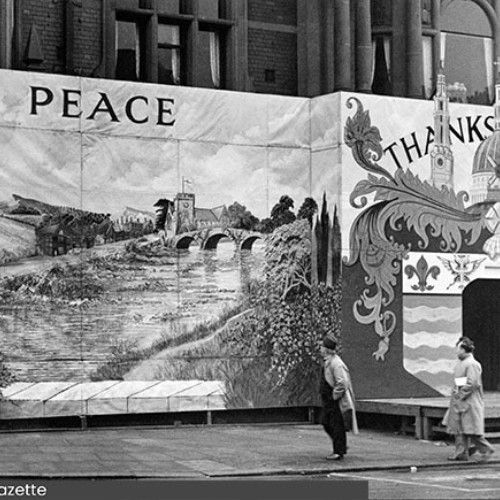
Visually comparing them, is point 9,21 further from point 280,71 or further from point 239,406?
point 239,406

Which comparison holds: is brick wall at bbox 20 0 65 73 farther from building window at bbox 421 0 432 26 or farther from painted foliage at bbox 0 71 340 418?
building window at bbox 421 0 432 26

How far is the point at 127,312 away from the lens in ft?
81.1

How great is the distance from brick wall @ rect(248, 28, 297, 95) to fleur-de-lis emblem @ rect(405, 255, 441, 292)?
4.08 metres

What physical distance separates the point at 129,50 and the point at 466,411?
963 cm

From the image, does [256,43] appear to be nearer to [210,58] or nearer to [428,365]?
[210,58]

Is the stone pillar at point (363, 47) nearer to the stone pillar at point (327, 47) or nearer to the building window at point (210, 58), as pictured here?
the stone pillar at point (327, 47)

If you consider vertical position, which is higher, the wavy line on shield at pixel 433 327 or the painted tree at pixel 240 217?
the painted tree at pixel 240 217

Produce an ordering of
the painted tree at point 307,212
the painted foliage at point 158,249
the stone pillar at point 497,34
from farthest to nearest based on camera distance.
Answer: the stone pillar at point 497,34
the painted tree at point 307,212
the painted foliage at point 158,249

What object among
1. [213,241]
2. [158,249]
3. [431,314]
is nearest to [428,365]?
[431,314]

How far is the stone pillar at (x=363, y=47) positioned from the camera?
27.3 m

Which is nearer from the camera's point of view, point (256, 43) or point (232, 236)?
point (232, 236)

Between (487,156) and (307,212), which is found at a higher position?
(487,156)

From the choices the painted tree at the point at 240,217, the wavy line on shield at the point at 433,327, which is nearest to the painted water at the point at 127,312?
the painted tree at the point at 240,217

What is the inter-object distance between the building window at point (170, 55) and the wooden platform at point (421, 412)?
22.3ft
